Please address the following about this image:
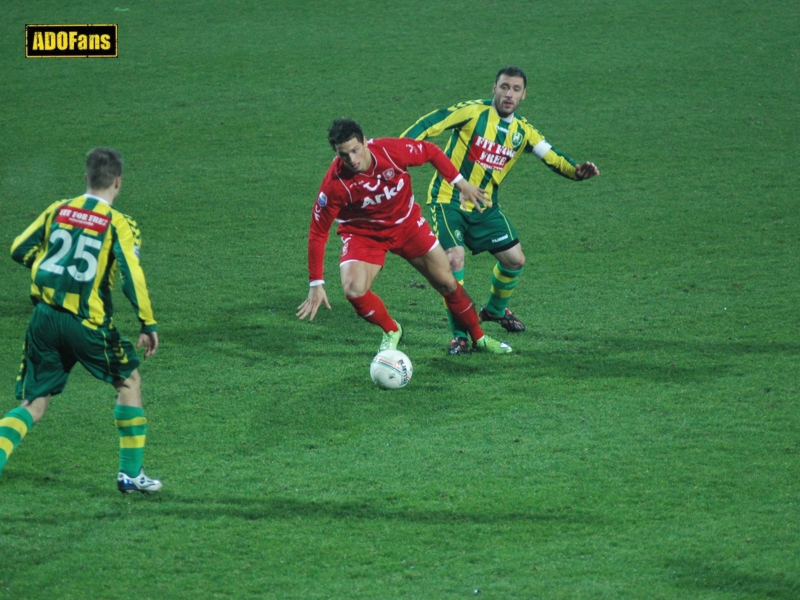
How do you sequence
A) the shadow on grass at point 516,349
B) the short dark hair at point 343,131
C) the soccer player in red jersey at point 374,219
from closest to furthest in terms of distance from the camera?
the short dark hair at point 343,131, the soccer player in red jersey at point 374,219, the shadow on grass at point 516,349

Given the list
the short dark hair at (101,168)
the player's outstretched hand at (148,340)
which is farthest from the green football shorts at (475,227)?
the short dark hair at (101,168)

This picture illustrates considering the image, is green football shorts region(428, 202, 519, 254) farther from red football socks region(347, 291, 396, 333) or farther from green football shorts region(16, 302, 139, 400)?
green football shorts region(16, 302, 139, 400)

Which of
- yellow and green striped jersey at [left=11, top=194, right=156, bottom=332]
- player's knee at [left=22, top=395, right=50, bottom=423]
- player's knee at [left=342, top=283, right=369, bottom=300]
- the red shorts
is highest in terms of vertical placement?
yellow and green striped jersey at [left=11, top=194, right=156, bottom=332]

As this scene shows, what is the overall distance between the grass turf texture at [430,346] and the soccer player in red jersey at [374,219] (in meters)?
0.55

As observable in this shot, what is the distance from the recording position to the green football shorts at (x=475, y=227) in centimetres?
732

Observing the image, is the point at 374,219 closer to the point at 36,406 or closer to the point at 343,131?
the point at 343,131

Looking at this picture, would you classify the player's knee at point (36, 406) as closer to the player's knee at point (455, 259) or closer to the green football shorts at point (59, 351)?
the green football shorts at point (59, 351)

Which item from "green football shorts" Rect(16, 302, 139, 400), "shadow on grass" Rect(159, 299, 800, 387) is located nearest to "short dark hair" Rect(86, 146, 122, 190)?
"green football shorts" Rect(16, 302, 139, 400)

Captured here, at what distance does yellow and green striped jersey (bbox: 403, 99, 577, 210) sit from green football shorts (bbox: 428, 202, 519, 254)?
0.09 metres

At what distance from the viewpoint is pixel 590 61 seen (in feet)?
52.2

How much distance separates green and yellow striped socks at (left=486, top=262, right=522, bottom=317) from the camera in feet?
24.5

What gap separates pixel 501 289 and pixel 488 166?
94cm

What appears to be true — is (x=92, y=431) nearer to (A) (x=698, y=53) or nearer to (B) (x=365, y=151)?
(B) (x=365, y=151)

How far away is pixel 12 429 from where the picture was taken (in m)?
4.43
